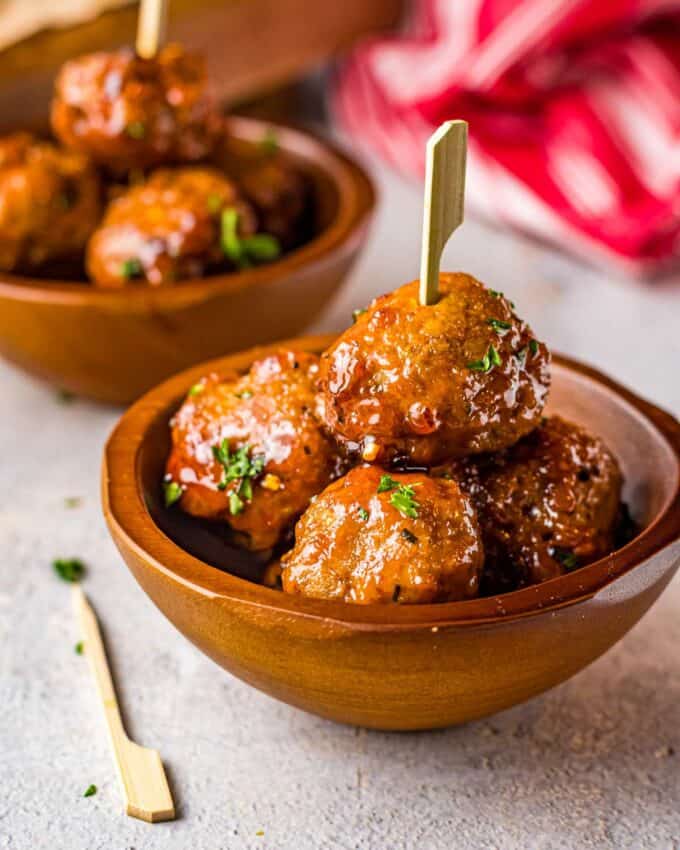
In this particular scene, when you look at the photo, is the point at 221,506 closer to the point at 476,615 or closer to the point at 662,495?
the point at 476,615

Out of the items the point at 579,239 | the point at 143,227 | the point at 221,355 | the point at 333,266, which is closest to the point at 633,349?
the point at 579,239

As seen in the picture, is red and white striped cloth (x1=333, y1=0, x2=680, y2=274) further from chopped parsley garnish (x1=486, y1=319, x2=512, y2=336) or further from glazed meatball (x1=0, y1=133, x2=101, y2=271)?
chopped parsley garnish (x1=486, y1=319, x2=512, y2=336)

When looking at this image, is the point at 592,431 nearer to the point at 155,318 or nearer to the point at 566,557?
the point at 566,557

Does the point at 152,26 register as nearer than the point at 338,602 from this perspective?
No

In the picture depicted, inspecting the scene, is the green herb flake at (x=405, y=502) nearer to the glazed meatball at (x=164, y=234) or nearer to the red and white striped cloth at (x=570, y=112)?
the glazed meatball at (x=164, y=234)

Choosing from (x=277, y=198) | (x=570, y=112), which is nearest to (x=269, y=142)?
(x=277, y=198)

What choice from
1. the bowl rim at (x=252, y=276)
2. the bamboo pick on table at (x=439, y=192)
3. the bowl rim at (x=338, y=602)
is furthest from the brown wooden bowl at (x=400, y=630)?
the bowl rim at (x=252, y=276)
